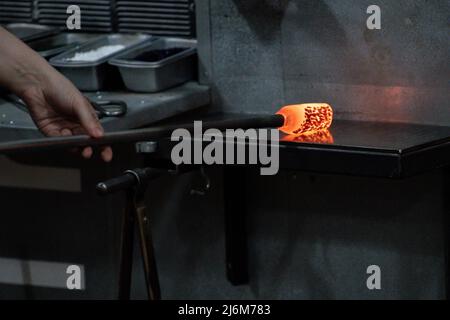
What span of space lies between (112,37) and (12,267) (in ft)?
3.14

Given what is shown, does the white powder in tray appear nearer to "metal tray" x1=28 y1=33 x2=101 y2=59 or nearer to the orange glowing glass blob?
"metal tray" x1=28 y1=33 x2=101 y2=59

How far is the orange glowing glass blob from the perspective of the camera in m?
3.24

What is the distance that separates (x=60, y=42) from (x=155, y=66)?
584 millimetres

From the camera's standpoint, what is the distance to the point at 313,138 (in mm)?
3363

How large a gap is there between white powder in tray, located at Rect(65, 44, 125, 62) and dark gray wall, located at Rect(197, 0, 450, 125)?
0.99ft

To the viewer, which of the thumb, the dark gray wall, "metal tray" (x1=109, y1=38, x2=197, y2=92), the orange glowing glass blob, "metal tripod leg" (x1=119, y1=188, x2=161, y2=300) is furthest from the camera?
"metal tray" (x1=109, y1=38, x2=197, y2=92)

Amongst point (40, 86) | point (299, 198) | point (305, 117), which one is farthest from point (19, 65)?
point (299, 198)

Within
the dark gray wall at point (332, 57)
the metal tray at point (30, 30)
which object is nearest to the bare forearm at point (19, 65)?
the dark gray wall at point (332, 57)

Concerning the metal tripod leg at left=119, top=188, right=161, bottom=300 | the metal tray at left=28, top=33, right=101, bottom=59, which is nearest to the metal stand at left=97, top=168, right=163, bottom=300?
the metal tripod leg at left=119, top=188, right=161, bottom=300

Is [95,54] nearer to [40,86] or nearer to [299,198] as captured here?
[299,198]

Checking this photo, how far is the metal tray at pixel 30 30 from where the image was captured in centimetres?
408

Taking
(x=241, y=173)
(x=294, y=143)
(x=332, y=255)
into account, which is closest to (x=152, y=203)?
(x=241, y=173)

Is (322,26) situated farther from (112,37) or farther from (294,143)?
(112,37)

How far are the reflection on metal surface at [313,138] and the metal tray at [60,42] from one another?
0.99m
